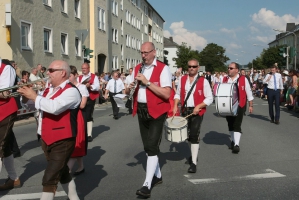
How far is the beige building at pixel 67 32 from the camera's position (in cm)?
1980

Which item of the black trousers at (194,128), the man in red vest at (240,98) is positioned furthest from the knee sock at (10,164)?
the man in red vest at (240,98)

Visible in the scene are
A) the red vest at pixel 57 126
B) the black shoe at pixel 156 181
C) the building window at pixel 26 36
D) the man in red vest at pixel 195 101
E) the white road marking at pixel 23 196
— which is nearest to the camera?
the red vest at pixel 57 126

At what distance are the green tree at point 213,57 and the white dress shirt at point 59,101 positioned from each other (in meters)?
131

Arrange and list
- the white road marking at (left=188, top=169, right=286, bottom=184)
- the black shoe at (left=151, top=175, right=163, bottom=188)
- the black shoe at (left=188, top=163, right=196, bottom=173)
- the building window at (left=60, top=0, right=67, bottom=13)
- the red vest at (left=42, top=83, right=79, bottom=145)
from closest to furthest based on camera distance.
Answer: the red vest at (left=42, top=83, right=79, bottom=145) < the black shoe at (left=151, top=175, right=163, bottom=188) < the white road marking at (left=188, top=169, right=286, bottom=184) < the black shoe at (left=188, top=163, right=196, bottom=173) < the building window at (left=60, top=0, right=67, bottom=13)

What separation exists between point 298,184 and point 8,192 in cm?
414

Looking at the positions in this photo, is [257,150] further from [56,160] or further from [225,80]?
[56,160]

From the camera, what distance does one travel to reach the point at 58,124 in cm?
407

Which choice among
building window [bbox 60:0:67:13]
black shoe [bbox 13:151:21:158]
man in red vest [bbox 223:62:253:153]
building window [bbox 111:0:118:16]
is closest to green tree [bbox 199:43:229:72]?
building window [bbox 111:0:118:16]

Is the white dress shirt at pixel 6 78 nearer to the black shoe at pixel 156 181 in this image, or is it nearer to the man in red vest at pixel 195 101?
the black shoe at pixel 156 181

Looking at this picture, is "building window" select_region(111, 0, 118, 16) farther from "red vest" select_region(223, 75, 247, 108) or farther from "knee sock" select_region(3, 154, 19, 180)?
"knee sock" select_region(3, 154, 19, 180)

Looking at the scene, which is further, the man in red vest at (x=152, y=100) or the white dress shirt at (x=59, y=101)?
the man in red vest at (x=152, y=100)

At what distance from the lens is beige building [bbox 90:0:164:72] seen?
118 feet

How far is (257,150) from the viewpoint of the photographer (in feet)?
27.6

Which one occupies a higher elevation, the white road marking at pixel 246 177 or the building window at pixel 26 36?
the building window at pixel 26 36
